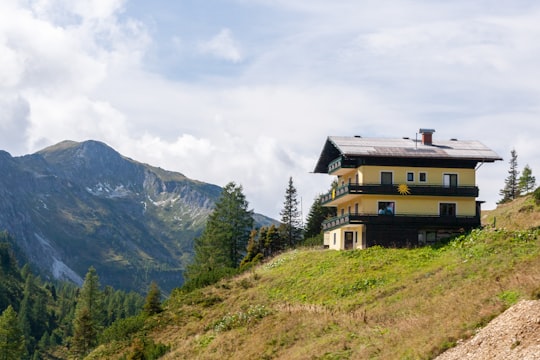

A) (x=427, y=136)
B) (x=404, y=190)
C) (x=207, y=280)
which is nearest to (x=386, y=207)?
(x=404, y=190)

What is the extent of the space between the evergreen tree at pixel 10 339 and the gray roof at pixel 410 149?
187 feet

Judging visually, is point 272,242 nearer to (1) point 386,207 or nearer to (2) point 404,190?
(1) point 386,207

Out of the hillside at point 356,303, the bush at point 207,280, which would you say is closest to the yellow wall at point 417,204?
the hillside at point 356,303

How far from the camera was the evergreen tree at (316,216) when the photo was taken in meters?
91.3

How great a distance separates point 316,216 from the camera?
92.5 meters

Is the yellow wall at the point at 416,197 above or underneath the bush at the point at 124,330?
above

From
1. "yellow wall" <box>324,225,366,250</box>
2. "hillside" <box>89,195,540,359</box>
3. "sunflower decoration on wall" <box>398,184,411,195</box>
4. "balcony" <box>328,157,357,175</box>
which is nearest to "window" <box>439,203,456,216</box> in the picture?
"sunflower decoration on wall" <box>398,184,411,195</box>

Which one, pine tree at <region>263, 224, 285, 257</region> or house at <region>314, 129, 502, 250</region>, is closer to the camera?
house at <region>314, 129, 502, 250</region>

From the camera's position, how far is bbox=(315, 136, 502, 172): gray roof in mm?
60938

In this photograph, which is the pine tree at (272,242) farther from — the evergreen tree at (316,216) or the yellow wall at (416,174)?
the yellow wall at (416,174)

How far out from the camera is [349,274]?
49.8m

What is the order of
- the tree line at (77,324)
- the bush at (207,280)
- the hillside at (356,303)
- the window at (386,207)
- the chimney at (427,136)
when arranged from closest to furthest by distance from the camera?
the hillside at (356,303)
the tree line at (77,324)
the window at (386,207)
the bush at (207,280)
the chimney at (427,136)

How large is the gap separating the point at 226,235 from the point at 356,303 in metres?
45.2

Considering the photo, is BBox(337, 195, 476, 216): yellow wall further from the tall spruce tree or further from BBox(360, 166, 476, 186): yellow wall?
the tall spruce tree
